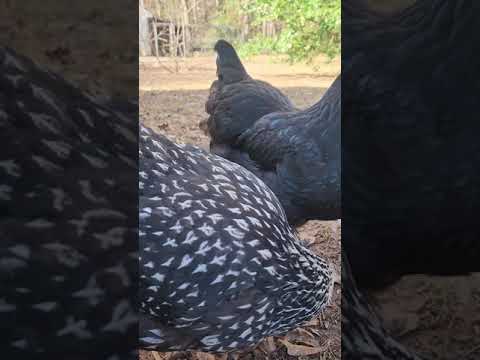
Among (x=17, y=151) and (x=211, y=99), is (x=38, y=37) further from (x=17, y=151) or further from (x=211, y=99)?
(x=211, y=99)

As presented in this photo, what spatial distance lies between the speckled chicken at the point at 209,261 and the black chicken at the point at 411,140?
22 centimetres

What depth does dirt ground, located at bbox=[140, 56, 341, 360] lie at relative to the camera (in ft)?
4.65

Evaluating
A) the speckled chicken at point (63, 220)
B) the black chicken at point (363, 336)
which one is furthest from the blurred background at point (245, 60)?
the speckled chicken at point (63, 220)

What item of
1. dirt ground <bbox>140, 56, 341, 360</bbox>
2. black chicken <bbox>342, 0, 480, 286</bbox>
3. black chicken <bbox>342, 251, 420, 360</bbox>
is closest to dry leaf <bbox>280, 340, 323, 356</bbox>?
dirt ground <bbox>140, 56, 341, 360</bbox>

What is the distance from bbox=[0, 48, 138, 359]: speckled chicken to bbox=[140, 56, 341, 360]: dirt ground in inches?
14.0

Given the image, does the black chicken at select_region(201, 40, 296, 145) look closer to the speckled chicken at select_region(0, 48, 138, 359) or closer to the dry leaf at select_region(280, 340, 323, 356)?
the speckled chicken at select_region(0, 48, 138, 359)

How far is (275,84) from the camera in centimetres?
156

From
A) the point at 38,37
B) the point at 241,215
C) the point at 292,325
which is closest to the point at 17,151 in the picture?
the point at 38,37

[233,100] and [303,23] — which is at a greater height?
[303,23]

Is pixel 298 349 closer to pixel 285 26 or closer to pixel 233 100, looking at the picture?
pixel 233 100

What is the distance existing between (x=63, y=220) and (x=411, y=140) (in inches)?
34.4

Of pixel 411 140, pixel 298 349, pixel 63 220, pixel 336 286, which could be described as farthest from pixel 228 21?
pixel 298 349

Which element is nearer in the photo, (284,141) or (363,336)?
(363,336)

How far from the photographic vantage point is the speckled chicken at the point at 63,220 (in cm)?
100
